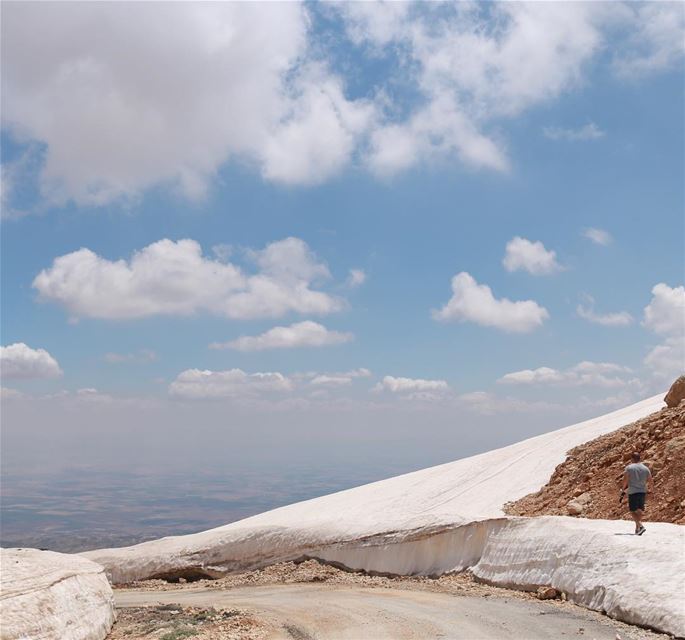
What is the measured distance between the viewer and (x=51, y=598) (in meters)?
10.1

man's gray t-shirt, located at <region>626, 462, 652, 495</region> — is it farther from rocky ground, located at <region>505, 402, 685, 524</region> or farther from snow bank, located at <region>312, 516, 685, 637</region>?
rocky ground, located at <region>505, 402, 685, 524</region>

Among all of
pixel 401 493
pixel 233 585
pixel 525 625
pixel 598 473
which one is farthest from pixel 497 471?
pixel 525 625

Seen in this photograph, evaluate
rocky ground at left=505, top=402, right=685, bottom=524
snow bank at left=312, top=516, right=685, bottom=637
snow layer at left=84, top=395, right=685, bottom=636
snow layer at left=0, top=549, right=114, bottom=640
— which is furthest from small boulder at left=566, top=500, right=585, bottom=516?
snow layer at left=0, top=549, right=114, bottom=640

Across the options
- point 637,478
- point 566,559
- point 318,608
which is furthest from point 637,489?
point 318,608

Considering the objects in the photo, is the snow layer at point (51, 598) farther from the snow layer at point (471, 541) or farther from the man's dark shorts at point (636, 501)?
the man's dark shorts at point (636, 501)

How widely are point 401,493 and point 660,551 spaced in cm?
1292

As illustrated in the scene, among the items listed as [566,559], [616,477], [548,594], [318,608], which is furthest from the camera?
[616,477]

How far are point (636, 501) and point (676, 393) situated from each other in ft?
27.5

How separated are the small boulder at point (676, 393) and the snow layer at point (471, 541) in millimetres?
3871

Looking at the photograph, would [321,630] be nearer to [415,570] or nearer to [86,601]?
[86,601]

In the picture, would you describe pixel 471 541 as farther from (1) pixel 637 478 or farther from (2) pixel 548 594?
(1) pixel 637 478

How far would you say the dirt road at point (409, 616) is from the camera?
9156mm

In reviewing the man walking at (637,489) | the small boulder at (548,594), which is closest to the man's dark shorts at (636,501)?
the man walking at (637,489)

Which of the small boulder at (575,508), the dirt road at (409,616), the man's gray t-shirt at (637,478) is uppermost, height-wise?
the man's gray t-shirt at (637,478)
